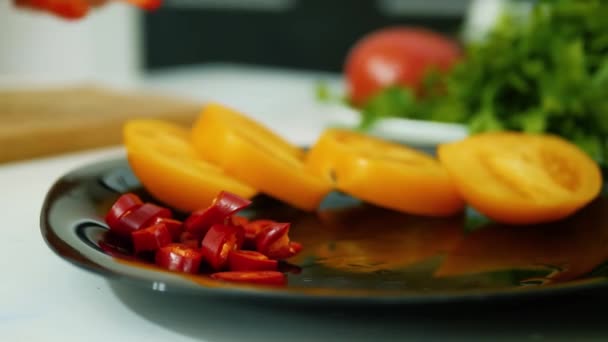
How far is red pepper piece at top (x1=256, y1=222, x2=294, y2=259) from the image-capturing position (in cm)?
67

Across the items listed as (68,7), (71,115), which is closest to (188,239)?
(68,7)

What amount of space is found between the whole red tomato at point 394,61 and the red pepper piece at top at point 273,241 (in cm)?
86

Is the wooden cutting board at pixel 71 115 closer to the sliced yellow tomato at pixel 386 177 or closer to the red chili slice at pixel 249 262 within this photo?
the sliced yellow tomato at pixel 386 177

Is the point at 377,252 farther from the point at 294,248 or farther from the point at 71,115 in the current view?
the point at 71,115

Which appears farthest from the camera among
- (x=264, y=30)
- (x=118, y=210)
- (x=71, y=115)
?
(x=264, y=30)

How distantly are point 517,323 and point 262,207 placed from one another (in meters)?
0.35

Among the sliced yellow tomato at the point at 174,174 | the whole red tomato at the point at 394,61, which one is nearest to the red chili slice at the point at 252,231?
the sliced yellow tomato at the point at 174,174

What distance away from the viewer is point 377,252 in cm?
72

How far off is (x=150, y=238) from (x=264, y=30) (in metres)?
2.89

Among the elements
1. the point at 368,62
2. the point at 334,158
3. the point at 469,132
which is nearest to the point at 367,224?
the point at 334,158

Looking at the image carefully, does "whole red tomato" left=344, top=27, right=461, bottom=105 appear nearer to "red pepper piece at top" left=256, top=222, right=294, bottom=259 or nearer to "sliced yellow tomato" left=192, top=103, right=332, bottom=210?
"sliced yellow tomato" left=192, top=103, right=332, bottom=210

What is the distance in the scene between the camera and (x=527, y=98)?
47.5 inches

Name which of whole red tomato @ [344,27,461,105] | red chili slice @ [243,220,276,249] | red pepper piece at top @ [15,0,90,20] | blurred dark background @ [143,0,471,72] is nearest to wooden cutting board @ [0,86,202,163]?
red pepper piece at top @ [15,0,90,20]

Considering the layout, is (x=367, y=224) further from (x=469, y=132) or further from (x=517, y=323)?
(x=469, y=132)
